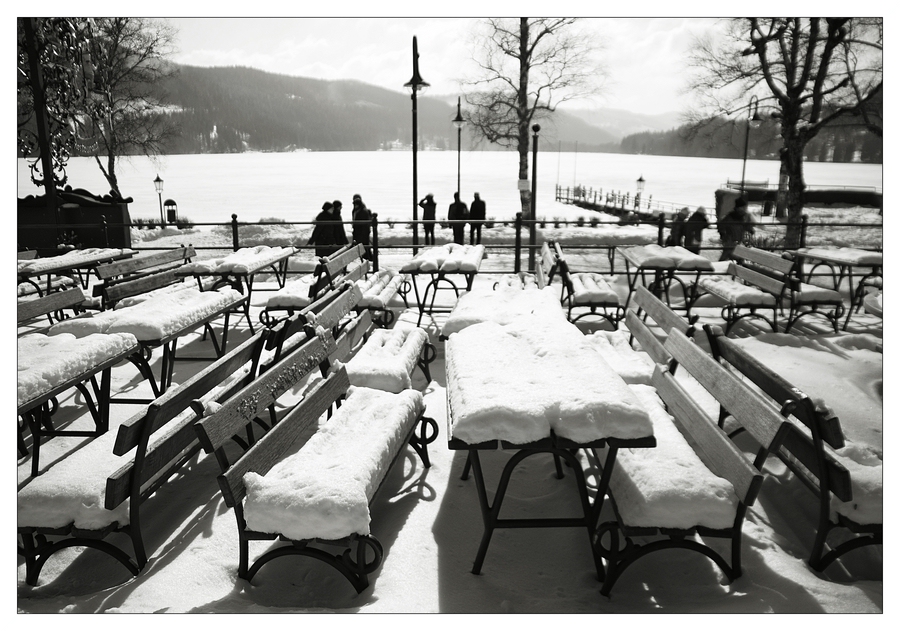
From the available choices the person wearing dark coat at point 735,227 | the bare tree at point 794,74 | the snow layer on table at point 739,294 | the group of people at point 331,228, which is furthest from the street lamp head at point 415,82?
the snow layer on table at point 739,294

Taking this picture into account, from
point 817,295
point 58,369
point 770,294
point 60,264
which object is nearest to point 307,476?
point 58,369

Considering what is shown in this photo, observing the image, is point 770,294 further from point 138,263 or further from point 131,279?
point 138,263

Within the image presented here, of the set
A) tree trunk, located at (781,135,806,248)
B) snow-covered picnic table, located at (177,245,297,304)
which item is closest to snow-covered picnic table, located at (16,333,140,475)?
snow-covered picnic table, located at (177,245,297,304)

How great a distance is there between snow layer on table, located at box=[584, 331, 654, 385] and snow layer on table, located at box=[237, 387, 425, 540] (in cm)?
143

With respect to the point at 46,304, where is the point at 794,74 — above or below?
above

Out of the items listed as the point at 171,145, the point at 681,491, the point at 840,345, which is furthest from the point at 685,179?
the point at 681,491

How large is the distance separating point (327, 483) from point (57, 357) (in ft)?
6.84

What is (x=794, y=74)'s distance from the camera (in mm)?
12125

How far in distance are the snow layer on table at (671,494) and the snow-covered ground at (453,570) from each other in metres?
0.33

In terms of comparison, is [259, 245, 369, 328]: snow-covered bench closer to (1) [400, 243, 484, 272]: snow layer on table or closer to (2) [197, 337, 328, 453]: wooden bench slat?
(1) [400, 243, 484, 272]: snow layer on table

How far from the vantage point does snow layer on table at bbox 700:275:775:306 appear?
604 centimetres

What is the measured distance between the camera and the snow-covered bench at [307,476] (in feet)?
7.39

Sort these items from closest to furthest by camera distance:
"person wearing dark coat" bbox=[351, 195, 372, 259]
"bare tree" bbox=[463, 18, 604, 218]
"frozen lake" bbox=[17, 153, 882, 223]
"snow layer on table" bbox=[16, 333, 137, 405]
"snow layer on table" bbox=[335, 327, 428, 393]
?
"snow layer on table" bbox=[16, 333, 137, 405] → "snow layer on table" bbox=[335, 327, 428, 393] → "bare tree" bbox=[463, 18, 604, 218] → "person wearing dark coat" bbox=[351, 195, 372, 259] → "frozen lake" bbox=[17, 153, 882, 223]

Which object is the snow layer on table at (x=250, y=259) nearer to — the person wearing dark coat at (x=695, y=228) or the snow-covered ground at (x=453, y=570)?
the snow-covered ground at (x=453, y=570)
